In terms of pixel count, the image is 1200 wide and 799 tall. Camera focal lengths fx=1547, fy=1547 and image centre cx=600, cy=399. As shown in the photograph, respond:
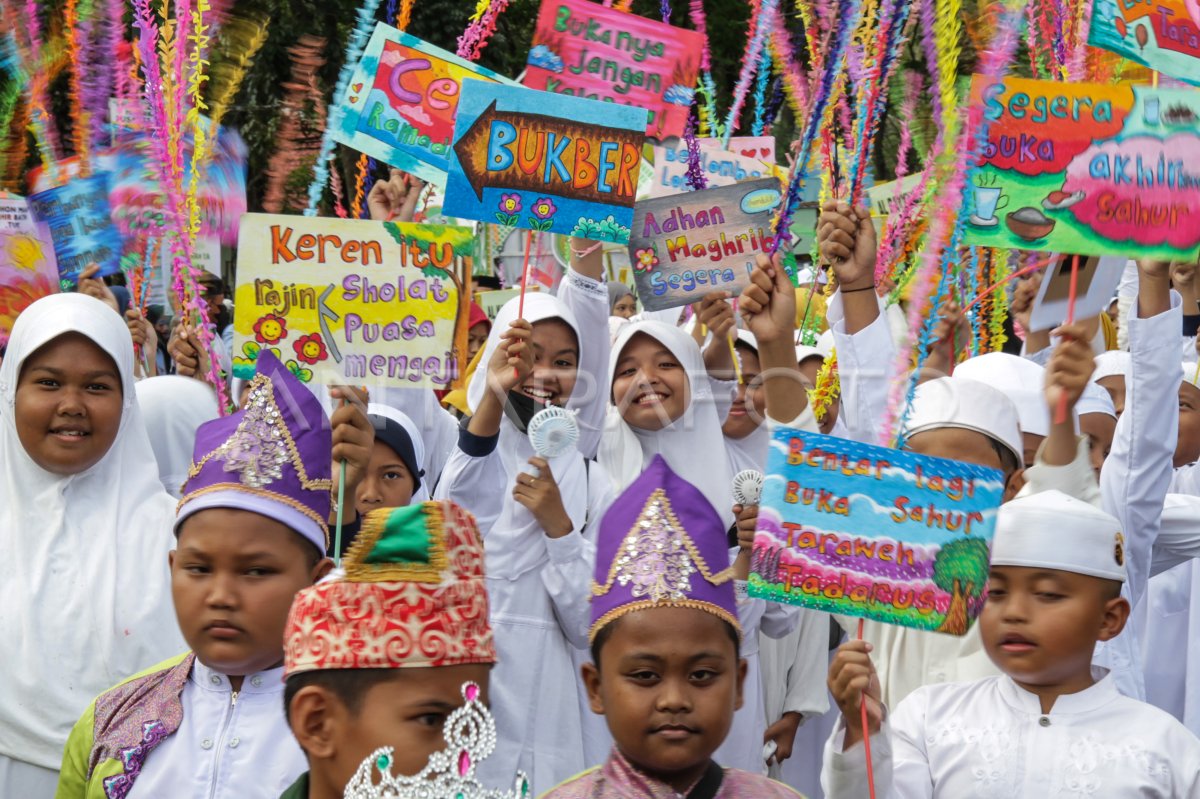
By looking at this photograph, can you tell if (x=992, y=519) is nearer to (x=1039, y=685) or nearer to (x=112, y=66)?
(x=1039, y=685)

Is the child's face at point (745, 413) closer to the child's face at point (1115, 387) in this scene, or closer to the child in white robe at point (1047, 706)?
the child's face at point (1115, 387)

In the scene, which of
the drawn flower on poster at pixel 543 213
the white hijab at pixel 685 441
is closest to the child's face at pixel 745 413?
the white hijab at pixel 685 441

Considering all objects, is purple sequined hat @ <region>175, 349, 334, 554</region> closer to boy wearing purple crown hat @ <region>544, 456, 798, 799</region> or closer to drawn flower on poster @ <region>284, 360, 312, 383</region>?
boy wearing purple crown hat @ <region>544, 456, 798, 799</region>

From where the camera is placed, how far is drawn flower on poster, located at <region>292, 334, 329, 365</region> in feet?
14.1

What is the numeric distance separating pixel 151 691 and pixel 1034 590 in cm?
189

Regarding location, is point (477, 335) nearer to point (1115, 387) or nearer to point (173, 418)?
point (173, 418)

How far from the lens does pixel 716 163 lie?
6277 millimetres

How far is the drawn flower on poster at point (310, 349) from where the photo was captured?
4.29 meters

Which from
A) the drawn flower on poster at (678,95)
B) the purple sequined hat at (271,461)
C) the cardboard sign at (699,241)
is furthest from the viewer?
the drawn flower on poster at (678,95)

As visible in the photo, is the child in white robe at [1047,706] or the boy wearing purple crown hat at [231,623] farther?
the child in white robe at [1047,706]

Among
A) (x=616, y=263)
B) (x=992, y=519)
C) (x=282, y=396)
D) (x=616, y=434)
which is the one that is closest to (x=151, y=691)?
(x=282, y=396)

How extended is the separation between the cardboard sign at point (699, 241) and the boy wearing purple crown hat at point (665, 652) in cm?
189

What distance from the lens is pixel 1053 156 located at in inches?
141

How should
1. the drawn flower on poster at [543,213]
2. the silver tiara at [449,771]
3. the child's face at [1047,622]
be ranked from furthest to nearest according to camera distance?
the drawn flower on poster at [543,213], the child's face at [1047,622], the silver tiara at [449,771]
